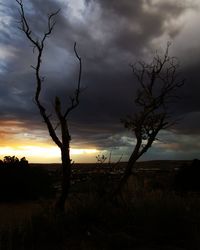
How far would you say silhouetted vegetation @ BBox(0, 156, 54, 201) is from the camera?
2409 cm

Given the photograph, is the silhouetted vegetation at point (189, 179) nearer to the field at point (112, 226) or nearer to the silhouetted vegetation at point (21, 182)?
the silhouetted vegetation at point (21, 182)

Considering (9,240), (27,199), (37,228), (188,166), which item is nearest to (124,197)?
(37,228)

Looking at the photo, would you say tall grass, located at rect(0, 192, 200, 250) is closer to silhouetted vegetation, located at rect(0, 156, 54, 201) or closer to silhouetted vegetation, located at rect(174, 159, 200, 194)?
silhouetted vegetation, located at rect(0, 156, 54, 201)

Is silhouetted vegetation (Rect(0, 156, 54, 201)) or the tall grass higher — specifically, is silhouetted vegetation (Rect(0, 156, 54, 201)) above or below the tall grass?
above

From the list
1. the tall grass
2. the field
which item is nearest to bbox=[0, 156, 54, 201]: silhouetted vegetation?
the field

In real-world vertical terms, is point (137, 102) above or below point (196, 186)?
above

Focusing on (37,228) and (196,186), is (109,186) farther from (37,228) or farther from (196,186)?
(196,186)

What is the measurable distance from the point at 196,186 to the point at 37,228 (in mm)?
19747

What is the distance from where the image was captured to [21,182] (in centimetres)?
2483

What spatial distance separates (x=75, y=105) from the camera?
16.1 metres

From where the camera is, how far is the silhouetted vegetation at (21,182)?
2409 cm

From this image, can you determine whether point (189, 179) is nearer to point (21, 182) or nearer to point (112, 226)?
point (21, 182)

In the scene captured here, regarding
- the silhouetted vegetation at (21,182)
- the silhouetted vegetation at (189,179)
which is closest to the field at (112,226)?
the silhouetted vegetation at (21,182)

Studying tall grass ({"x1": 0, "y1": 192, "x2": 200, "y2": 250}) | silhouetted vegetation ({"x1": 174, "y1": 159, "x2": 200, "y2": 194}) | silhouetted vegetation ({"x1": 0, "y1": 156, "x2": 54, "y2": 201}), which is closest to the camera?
tall grass ({"x1": 0, "y1": 192, "x2": 200, "y2": 250})
